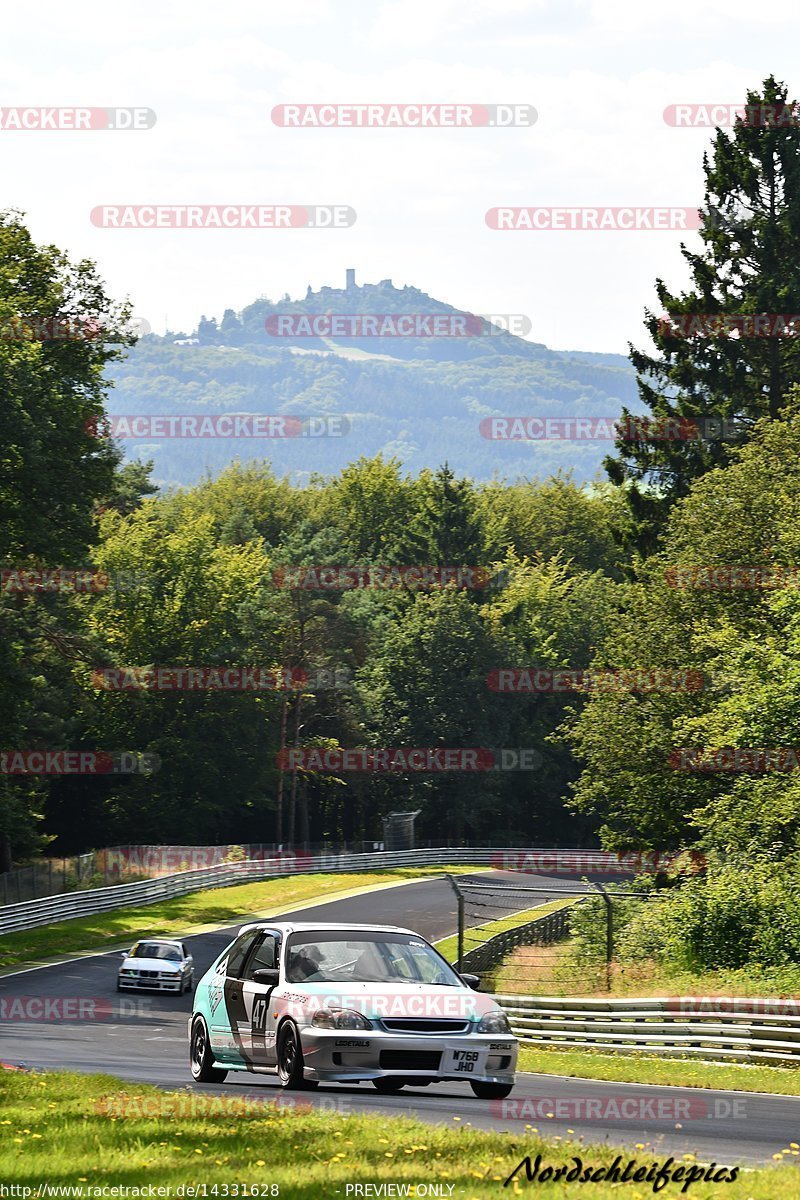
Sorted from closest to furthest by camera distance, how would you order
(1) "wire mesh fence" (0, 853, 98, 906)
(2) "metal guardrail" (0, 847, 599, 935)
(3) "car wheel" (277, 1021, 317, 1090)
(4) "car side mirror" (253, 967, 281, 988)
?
(3) "car wheel" (277, 1021, 317, 1090) → (4) "car side mirror" (253, 967, 281, 988) → (2) "metal guardrail" (0, 847, 599, 935) → (1) "wire mesh fence" (0, 853, 98, 906)

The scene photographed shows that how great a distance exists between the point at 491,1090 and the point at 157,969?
25.9 metres

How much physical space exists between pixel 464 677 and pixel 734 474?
4998 cm

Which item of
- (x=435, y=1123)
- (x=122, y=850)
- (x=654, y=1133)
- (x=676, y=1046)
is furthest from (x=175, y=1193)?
(x=122, y=850)

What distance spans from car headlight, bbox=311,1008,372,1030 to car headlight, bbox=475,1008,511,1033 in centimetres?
102

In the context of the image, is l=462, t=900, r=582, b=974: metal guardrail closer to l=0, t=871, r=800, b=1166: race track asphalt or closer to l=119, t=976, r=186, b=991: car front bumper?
l=0, t=871, r=800, b=1166: race track asphalt

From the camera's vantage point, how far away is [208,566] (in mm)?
90062

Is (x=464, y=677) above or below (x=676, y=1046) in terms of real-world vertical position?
above

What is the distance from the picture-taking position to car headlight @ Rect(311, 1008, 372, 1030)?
551 inches

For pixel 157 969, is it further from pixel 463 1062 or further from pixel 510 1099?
pixel 463 1062

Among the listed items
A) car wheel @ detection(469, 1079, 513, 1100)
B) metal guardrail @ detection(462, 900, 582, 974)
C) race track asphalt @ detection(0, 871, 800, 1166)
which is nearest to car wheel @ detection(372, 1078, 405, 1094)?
race track asphalt @ detection(0, 871, 800, 1166)

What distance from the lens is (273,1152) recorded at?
10.9m

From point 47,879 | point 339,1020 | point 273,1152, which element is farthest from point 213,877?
point 273,1152

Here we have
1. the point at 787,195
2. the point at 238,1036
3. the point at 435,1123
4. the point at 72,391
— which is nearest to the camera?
the point at 435,1123

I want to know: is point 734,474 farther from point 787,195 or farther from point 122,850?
Answer: point 122,850
